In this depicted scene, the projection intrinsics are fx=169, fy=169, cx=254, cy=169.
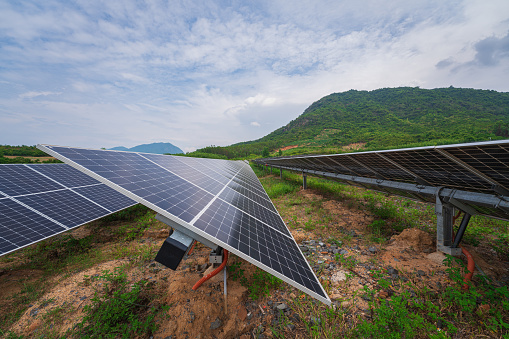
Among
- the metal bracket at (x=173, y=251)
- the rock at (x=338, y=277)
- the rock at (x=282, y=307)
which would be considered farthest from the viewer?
the rock at (x=338, y=277)

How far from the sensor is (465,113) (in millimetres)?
75250

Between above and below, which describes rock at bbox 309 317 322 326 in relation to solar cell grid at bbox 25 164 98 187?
below

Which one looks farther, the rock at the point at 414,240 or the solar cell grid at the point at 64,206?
the solar cell grid at the point at 64,206

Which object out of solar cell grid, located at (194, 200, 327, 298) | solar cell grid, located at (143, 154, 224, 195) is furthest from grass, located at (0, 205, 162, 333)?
solar cell grid, located at (194, 200, 327, 298)

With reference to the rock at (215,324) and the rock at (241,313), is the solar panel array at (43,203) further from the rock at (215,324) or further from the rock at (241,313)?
the rock at (241,313)

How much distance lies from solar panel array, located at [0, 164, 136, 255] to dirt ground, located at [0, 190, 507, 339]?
1382 millimetres

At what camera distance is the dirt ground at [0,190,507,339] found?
11.6 feet

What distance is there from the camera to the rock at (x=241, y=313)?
3.67 m

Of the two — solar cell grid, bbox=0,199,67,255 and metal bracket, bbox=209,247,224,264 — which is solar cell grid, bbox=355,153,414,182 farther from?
solar cell grid, bbox=0,199,67,255

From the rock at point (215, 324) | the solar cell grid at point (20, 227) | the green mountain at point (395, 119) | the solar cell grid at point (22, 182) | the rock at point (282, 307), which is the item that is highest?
the green mountain at point (395, 119)

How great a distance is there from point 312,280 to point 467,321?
126 inches

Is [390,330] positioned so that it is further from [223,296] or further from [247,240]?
[223,296]

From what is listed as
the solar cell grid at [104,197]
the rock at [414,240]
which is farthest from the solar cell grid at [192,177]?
the rock at [414,240]

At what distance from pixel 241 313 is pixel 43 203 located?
31.3 feet
